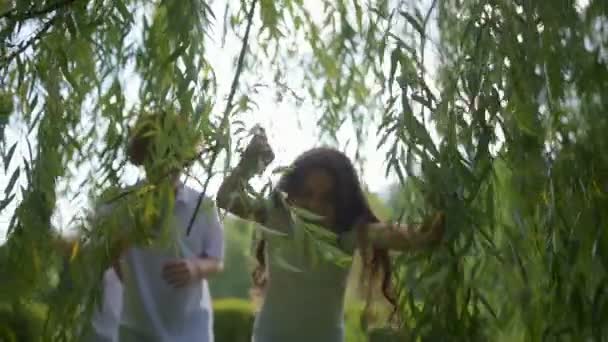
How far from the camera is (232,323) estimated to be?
161 inches

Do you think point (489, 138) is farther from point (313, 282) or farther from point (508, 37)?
point (313, 282)

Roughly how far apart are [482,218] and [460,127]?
0.10 metres

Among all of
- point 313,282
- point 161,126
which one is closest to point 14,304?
point 161,126

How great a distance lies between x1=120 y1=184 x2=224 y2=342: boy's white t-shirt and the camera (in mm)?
1871

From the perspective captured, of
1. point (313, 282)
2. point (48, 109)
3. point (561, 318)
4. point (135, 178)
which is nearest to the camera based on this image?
point (561, 318)

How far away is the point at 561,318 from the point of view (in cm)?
113

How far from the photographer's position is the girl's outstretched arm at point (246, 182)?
1122 mm

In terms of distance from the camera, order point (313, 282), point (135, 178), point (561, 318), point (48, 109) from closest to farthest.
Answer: point (561, 318) → point (135, 178) → point (48, 109) → point (313, 282)

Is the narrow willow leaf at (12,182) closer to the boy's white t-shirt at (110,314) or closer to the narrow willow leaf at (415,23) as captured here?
the narrow willow leaf at (415,23)

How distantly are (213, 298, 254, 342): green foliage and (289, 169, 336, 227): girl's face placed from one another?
92.6 inches

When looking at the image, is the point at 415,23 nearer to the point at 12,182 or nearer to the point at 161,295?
the point at 12,182

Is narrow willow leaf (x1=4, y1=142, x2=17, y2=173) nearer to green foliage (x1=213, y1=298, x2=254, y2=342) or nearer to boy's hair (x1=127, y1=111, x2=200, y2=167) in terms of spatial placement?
boy's hair (x1=127, y1=111, x2=200, y2=167)

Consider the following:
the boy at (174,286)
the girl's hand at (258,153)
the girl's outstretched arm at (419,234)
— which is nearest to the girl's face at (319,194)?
the boy at (174,286)

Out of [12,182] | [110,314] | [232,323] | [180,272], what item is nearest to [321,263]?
[180,272]
